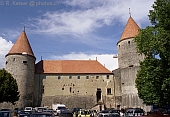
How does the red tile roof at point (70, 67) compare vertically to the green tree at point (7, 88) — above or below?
above

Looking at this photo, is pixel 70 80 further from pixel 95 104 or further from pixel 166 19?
pixel 166 19

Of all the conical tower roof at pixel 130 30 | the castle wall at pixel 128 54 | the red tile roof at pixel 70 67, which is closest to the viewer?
the castle wall at pixel 128 54

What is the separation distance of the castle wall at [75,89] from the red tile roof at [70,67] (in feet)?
3.07

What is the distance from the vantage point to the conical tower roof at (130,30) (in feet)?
153

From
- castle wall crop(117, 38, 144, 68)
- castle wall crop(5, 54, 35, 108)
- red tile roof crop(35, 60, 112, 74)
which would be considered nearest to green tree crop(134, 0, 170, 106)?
castle wall crop(117, 38, 144, 68)

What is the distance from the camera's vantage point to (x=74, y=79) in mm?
48969

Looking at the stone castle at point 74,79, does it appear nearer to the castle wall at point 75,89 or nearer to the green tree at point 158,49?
the castle wall at point 75,89

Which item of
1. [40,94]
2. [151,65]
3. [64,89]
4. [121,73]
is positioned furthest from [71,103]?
[151,65]

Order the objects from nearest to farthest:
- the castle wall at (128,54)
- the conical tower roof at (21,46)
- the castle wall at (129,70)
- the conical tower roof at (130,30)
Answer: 1. the castle wall at (129,70)
2. the castle wall at (128,54)
3. the conical tower roof at (130,30)
4. the conical tower roof at (21,46)

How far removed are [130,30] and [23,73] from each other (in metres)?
24.8

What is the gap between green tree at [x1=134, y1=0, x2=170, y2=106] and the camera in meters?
17.5

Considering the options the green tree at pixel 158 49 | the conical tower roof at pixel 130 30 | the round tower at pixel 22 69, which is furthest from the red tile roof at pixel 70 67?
the green tree at pixel 158 49

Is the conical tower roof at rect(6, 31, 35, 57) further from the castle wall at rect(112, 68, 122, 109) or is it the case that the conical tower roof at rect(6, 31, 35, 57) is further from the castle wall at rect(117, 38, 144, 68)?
the castle wall at rect(117, 38, 144, 68)

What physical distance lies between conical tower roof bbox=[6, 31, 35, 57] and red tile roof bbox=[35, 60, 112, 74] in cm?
449
